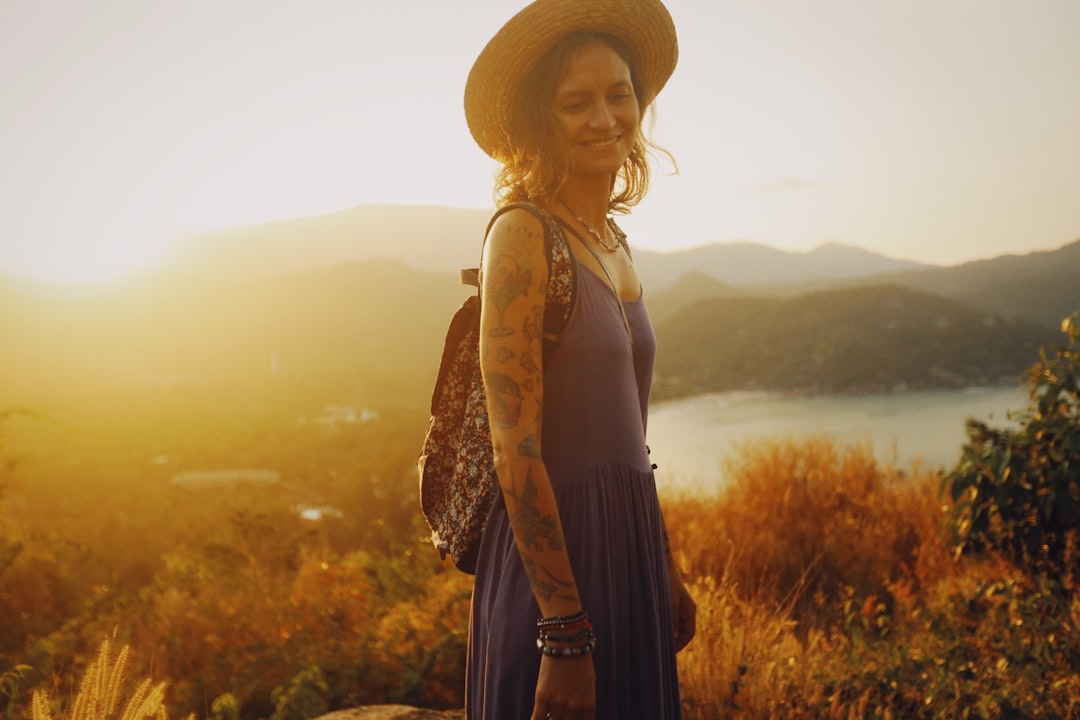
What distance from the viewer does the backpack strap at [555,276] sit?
108 cm

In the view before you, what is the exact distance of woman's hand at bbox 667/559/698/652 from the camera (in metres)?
1.46

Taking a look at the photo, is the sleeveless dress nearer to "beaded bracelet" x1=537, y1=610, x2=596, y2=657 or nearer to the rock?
"beaded bracelet" x1=537, y1=610, x2=596, y2=657

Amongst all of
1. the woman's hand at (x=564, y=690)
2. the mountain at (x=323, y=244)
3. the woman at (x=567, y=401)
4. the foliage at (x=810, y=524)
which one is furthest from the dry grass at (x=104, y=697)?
the mountain at (x=323, y=244)

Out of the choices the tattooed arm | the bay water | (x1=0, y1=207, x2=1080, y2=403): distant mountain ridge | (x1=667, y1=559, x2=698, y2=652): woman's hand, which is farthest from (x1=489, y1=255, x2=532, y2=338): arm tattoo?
(x1=0, y1=207, x2=1080, y2=403): distant mountain ridge

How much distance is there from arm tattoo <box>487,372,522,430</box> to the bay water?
245cm

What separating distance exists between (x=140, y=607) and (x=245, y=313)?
121ft

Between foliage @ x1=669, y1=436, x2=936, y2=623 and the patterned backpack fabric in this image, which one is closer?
the patterned backpack fabric

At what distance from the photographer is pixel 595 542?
3.74 ft

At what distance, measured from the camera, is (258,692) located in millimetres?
3248

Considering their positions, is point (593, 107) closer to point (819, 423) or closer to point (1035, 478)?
point (1035, 478)

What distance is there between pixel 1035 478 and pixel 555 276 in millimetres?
3754

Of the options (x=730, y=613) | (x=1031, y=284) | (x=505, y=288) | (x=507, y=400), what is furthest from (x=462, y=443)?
(x=1031, y=284)

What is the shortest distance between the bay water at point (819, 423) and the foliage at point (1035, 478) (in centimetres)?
15

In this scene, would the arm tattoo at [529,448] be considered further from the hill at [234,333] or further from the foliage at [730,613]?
the hill at [234,333]
